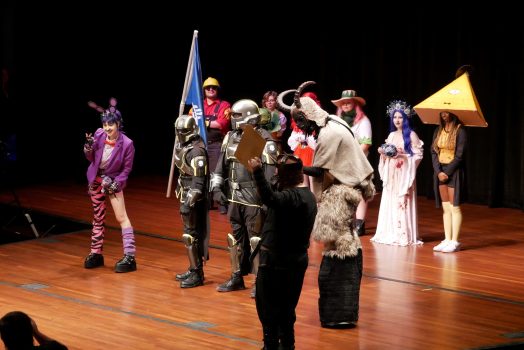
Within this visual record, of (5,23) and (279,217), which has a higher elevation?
(5,23)

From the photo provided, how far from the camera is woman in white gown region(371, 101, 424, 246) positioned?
1006 cm

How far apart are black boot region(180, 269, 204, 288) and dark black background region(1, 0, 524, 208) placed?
491 centimetres

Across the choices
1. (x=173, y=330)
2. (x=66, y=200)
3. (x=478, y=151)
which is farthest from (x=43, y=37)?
(x=173, y=330)

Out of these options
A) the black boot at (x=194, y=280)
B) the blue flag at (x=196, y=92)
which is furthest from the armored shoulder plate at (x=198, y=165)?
the blue flag at (x=196, y=92)

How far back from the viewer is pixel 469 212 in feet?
39.3

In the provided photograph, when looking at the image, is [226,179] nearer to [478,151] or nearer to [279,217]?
[279,217]

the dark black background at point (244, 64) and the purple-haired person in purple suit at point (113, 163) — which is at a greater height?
the dark black background at point (244, 64)

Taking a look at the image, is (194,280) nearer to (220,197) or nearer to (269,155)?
(220,197)

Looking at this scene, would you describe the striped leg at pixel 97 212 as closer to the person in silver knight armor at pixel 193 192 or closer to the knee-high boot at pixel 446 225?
the person in silver knight armor at pixel 193 192

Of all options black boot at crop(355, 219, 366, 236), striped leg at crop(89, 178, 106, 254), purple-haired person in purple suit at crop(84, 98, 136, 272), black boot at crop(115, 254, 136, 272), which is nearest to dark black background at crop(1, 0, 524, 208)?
black boot at crop(355, 219, 366, 236)

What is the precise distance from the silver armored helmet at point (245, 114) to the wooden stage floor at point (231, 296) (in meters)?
1.32

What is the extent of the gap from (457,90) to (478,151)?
111 inches

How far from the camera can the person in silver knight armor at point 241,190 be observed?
7.82 meters

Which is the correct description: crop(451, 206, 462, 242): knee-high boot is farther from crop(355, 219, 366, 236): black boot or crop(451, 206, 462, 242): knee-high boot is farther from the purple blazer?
the purple blazer
